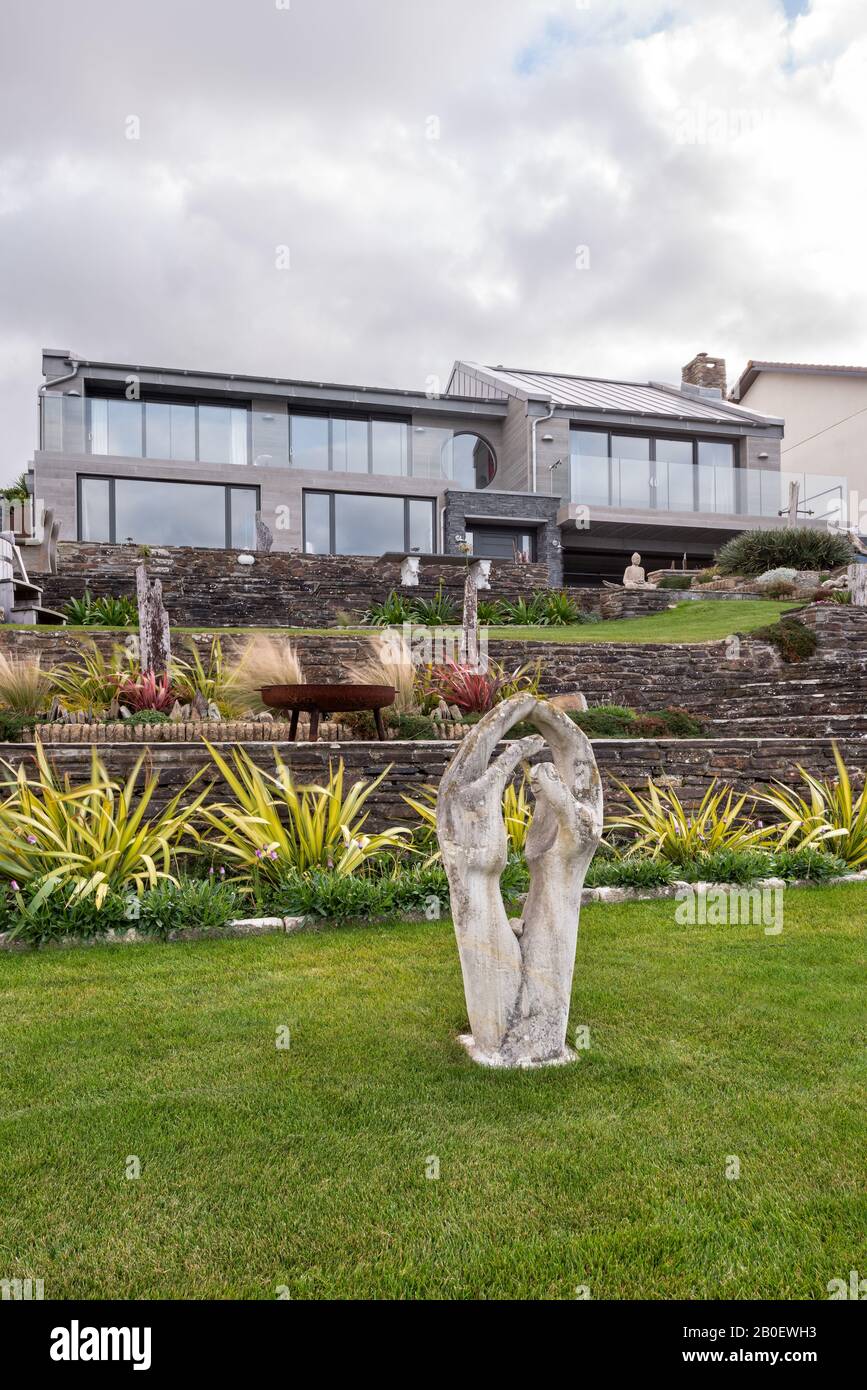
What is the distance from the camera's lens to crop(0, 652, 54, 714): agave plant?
8133 mm

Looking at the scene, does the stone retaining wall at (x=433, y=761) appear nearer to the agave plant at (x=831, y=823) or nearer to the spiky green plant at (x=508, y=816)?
the spiky green plant at (x=508, y=816)

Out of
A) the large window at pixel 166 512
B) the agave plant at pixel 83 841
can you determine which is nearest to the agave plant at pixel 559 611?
the large window at pixel 166 512

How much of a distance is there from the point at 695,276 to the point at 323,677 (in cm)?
1695

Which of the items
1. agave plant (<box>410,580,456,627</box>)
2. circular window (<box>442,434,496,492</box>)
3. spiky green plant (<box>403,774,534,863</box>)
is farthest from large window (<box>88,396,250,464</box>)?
spiky green plant (<box>403,774,534,863</box>)

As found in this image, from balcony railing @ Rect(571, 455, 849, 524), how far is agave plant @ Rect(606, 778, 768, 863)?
1947cm

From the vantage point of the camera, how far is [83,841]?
5262 millimetres

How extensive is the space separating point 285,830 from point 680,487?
23.2m

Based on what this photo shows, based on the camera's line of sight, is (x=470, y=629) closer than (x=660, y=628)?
Yes

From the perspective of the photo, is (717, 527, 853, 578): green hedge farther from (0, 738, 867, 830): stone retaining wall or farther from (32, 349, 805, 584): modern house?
(0, 738, 867, 830): stone retaining wall

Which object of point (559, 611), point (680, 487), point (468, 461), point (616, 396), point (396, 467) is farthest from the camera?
point (616, 396)

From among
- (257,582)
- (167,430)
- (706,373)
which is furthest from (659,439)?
(257,582)

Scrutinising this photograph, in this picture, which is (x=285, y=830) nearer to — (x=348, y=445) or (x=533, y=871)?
(x=533, y=871)
